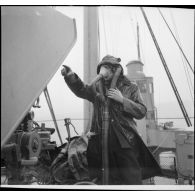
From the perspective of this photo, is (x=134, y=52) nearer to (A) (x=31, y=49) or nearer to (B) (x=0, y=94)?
(A) (x=31, y=49)

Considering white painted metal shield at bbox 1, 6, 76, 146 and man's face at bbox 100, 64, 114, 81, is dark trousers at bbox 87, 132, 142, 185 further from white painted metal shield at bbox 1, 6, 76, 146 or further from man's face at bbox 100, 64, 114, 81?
white painted metal shield at bbox 1, 6, 76, 146

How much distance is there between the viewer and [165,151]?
155 cm

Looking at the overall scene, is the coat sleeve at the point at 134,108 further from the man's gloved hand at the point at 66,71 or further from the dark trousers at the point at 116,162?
the man's gloved hand at the point at 66,71

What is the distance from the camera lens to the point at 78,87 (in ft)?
5.27

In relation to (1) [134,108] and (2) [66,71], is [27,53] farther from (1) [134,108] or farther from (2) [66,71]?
(1) [134,108]

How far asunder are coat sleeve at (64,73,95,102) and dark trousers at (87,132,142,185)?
31cm

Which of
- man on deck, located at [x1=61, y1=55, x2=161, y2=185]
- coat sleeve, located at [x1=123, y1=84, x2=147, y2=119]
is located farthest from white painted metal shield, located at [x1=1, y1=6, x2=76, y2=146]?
coat sleeve, located at [x1=123, y1=84, x2=147, y2=119]

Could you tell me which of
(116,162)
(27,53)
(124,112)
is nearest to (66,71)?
(27,53)

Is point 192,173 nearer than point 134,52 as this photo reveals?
Yes

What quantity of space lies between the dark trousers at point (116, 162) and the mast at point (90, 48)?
0.16 meters

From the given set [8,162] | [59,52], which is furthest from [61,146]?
[59,52]

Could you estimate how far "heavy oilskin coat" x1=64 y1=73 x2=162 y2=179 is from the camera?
5.06ft

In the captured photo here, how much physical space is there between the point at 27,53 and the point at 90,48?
0.58 meters
